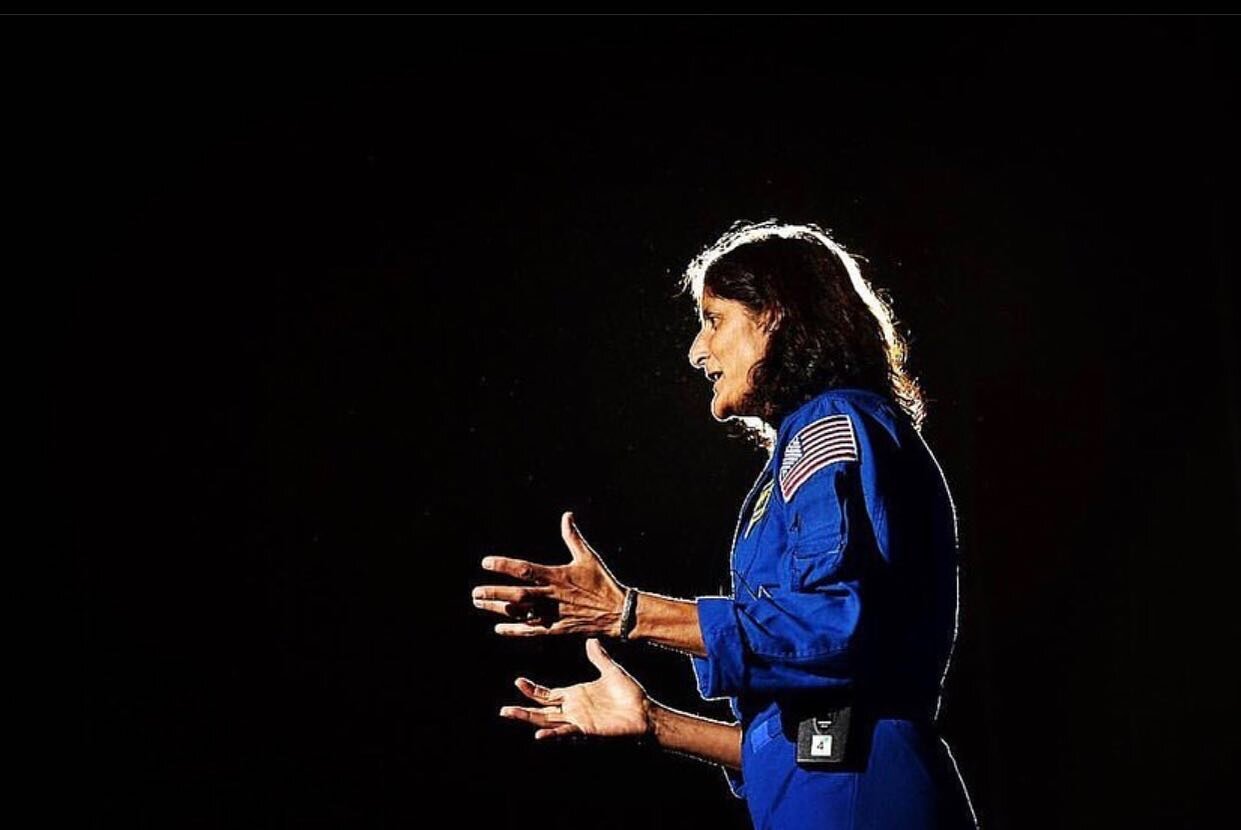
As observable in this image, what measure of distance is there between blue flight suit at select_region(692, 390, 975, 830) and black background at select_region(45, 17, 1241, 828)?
2.26 feet

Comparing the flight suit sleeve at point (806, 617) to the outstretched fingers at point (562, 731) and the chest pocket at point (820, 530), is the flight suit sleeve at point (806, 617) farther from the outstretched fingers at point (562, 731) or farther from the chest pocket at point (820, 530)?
the outstretched fingers at point (562, 731)

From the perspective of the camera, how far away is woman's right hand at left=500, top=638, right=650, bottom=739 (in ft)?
6.59

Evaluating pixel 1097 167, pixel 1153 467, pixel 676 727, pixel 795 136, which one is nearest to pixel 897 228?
pixel 795 136

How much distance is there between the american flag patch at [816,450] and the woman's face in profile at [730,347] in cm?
18

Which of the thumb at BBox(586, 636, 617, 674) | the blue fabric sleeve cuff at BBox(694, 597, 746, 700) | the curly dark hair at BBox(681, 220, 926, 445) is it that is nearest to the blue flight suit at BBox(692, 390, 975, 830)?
the blue fabric sleeve cuff at BBox(694, 597, 746, 700)

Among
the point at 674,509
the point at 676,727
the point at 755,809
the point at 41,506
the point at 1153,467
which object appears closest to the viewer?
the point at 755,809

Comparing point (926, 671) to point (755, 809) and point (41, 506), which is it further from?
point (41, 506)

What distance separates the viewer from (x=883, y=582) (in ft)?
5.32

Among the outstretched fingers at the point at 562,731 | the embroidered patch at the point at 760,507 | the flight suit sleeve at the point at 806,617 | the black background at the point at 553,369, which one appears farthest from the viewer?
the black background at the point at 553,369

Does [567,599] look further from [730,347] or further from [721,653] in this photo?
[730,347]

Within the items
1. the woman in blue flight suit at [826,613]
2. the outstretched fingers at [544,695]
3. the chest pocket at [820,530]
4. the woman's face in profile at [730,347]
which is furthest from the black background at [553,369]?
the chest pocket at [820,530]

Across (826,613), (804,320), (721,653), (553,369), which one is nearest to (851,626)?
(826,613)

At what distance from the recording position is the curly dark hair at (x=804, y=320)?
1.86 metres

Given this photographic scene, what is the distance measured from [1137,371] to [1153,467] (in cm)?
19
